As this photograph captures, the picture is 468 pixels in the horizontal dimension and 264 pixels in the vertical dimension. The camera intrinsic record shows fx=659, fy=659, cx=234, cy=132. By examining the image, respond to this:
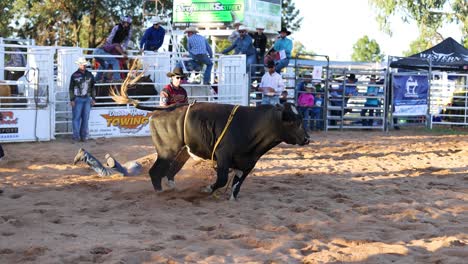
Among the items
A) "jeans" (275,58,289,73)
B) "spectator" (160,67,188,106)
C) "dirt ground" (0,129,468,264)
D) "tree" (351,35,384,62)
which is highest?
"tree" (351,35,384,62)

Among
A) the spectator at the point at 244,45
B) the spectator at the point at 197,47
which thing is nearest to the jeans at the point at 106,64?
the spectator at the point at 197,47

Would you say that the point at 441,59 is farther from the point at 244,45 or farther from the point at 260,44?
the point at 244,45

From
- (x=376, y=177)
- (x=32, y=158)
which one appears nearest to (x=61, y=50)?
(x=32, y=158)

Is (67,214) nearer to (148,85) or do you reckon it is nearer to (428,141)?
(148,85)

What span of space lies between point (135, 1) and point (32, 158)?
2295 cm

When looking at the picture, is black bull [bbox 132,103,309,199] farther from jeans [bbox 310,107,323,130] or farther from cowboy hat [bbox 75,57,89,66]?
jeans [bbox 310,107,323,130]

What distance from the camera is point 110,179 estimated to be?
27.7 ft

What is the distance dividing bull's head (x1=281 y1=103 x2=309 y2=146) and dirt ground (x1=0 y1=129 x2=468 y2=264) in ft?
2.29

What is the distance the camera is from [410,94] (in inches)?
731

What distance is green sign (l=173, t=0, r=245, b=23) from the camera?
2331 cm

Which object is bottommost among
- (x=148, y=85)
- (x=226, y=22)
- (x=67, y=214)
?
(x=67, y=214)

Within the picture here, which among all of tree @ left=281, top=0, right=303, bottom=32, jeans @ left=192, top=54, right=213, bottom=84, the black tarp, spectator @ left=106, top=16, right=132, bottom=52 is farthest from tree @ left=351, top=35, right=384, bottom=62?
spectator @ left=106, top=16, right=132, bottom=52

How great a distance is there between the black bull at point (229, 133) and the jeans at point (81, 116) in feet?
17.6

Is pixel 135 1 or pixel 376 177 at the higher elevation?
pixel 135 1
